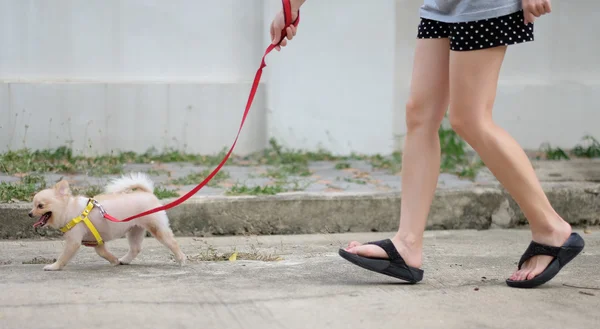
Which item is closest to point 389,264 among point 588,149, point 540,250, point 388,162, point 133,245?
point 540,250

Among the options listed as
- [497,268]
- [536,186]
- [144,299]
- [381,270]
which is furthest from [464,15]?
[144,299]

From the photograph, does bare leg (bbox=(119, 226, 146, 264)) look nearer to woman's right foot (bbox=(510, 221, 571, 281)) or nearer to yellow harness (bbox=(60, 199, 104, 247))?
yellow harness (bbox=(60, 199, 104, 247))

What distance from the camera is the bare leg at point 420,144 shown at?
145 inches

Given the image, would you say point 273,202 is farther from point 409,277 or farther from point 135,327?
point 135,327

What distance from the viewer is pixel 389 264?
3.70 m

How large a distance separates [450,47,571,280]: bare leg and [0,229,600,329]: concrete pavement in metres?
0.24

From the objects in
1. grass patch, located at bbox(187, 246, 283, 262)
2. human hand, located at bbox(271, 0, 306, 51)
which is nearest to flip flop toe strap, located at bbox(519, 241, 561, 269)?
grass patch, located at bbox(187, 246, 283, 262)

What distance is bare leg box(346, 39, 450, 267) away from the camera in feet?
12.0

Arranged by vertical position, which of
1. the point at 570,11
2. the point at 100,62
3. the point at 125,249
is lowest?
the point at 125,249

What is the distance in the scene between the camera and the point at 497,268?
423 centimetres

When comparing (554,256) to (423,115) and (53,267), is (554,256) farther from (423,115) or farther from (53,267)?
(53,267)

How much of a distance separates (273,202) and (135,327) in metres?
2.53

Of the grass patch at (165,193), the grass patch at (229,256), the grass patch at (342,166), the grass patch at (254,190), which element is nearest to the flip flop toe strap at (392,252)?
the grass patch at (229,256)

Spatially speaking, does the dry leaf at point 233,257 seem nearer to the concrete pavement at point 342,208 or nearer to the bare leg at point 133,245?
the bare leg at point 133,245
